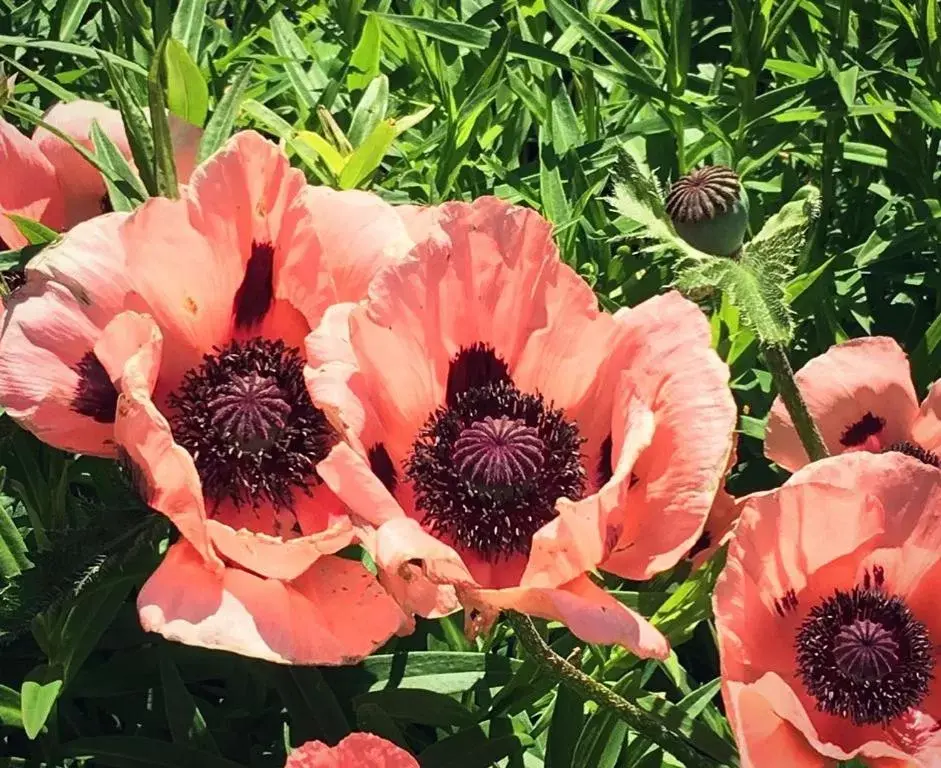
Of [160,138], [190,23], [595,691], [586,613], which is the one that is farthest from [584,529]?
[190,23]

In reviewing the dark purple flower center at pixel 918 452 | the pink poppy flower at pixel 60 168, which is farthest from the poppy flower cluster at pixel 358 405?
the dark purple flower center at pixel 918 452

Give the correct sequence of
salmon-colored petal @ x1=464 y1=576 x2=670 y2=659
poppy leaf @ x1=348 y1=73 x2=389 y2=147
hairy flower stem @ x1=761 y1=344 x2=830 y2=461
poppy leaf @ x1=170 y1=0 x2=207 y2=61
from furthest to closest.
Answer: poppy leaf @ x1=170 y1=0 x2=207 y2=61 < poppy leaf @ x1=348 y1=73 x2=389 y2=147 < hairy flower stem @ x1=761 y1=344 x2=830 y2=461 < salmon-colored petal @ x1=464 y1=576 x2=670 y2=659

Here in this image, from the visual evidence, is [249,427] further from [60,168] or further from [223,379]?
[60,168]

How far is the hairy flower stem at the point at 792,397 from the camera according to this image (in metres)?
1.01

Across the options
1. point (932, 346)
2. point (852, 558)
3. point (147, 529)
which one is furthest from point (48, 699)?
point (932, 346)

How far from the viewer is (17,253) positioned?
3.71 feet

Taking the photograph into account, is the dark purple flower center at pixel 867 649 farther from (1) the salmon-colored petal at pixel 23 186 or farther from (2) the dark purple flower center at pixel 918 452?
(1) the salmon-colored petal at pixel 23 186

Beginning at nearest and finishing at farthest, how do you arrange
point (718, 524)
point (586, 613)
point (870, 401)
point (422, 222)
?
point (586, 613) < point (422, 222) < point (718, 524) < point (870, 401)

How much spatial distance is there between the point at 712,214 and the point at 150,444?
0.46 meters

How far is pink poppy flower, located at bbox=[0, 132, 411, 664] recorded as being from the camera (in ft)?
2.74

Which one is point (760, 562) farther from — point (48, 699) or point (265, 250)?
point (48, 699)

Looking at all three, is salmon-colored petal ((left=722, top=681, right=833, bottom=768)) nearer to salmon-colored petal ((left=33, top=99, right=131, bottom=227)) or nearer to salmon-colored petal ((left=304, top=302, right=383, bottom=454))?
salmon-colored petal ((left=304, top=302, right=383, bottom=454))

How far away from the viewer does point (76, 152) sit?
1.23 m

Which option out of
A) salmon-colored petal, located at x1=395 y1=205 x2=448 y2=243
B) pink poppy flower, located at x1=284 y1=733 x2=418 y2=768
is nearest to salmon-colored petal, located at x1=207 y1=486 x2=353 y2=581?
pink poppy flower, located at x1=284 y1=733 x2=418 y2=768
